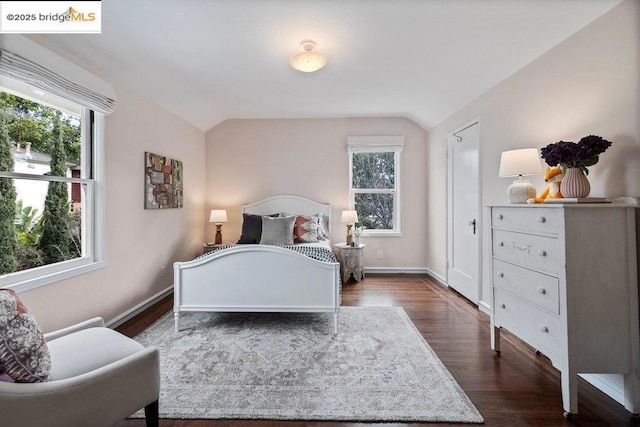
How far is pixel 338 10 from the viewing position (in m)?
2.00

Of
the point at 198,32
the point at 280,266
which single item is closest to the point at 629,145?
the point at 280,266

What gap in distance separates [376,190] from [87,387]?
4.20 m

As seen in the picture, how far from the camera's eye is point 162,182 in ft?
11.1

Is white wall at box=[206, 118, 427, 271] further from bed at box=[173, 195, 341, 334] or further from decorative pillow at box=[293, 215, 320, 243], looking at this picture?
bed at box=[173, 195, 341, 334]

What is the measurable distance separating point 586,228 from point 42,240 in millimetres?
3607

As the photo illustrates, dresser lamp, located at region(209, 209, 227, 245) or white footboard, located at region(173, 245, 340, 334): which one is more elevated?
dresser lamp, located at region(209, 209, 227, 245)

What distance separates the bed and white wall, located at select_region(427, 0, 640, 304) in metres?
1.84

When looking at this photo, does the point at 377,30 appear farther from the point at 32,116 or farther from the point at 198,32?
the point at 32,116

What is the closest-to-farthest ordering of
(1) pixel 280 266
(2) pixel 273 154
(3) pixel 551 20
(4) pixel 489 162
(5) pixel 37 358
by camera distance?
(5) pixel 37 358, (3) pixel 551 20, (1) pixel 280 266, (4) pixel 489 162, (2) pixel 273 154

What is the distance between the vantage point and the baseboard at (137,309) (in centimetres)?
263

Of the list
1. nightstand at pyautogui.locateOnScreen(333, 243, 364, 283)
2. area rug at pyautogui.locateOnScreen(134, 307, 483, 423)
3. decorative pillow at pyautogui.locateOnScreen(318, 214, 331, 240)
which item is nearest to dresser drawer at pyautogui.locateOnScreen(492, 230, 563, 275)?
area rug at pyautogui.locateOnScreen(134, 307, 483, 423)

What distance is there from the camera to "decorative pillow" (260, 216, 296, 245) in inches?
144

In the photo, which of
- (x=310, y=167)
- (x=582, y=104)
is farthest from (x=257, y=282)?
(x=582, y=104)

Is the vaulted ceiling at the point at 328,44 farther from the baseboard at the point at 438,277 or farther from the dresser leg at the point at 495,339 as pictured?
the baseboard at the point at 438,277
